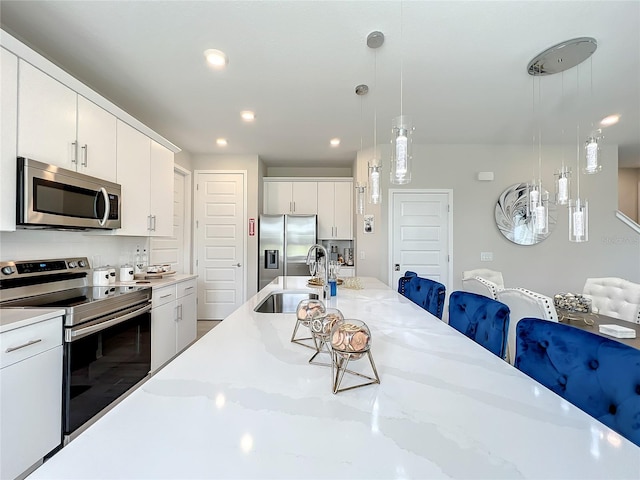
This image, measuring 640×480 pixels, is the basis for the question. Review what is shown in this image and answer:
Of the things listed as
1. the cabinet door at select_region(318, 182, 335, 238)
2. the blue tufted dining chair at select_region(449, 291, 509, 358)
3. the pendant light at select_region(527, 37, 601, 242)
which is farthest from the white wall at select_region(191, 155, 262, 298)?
the pendant light at select_region(527, 37, 601, 242)

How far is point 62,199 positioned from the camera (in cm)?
184

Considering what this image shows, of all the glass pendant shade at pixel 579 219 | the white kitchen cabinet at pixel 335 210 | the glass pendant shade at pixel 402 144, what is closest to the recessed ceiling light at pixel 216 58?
the glass pendant shade at pixel 402 144

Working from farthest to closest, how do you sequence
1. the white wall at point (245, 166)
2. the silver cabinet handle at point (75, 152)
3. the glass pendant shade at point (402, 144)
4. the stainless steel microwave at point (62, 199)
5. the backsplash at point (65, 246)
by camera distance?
1. the white wall at point (245, 166)
2. the silver cabinet handle at point (75, 152)
3. the backsplash at point (65, 246)
4. the stainless steel microwave at point (62, 199)
5. the glass pendant shade at point (402, 144)

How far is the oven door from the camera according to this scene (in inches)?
64.8

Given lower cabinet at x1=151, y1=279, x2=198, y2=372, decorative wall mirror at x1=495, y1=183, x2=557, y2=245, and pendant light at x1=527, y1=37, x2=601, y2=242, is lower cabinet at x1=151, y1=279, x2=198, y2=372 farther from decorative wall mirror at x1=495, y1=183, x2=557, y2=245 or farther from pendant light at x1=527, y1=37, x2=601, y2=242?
decorative wall mirror at x1=495, y1=183, x2=557, y2=245

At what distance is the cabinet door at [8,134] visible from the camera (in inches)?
59.5

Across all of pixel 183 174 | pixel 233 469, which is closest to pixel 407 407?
pixel 233 469

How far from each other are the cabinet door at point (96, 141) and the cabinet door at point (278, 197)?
263 centimetres

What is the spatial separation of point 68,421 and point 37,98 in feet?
6.19

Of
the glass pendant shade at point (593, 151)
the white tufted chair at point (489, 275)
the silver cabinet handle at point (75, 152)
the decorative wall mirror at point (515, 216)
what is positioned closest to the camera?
the silver cabinet handle at point (75, 152)

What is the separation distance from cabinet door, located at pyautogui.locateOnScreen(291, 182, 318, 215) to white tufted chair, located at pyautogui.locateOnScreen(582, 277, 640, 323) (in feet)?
11.6

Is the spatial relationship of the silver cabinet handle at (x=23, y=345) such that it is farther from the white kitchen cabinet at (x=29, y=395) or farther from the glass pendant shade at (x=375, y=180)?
the glass pendant shade at (x=375, y=180)

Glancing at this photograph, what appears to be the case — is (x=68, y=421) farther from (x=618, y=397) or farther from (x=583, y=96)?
(x=583, y=96)

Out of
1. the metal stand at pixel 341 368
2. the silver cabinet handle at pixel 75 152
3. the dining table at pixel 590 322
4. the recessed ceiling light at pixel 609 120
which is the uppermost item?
the recessed ceiling light at pixel 609 120
